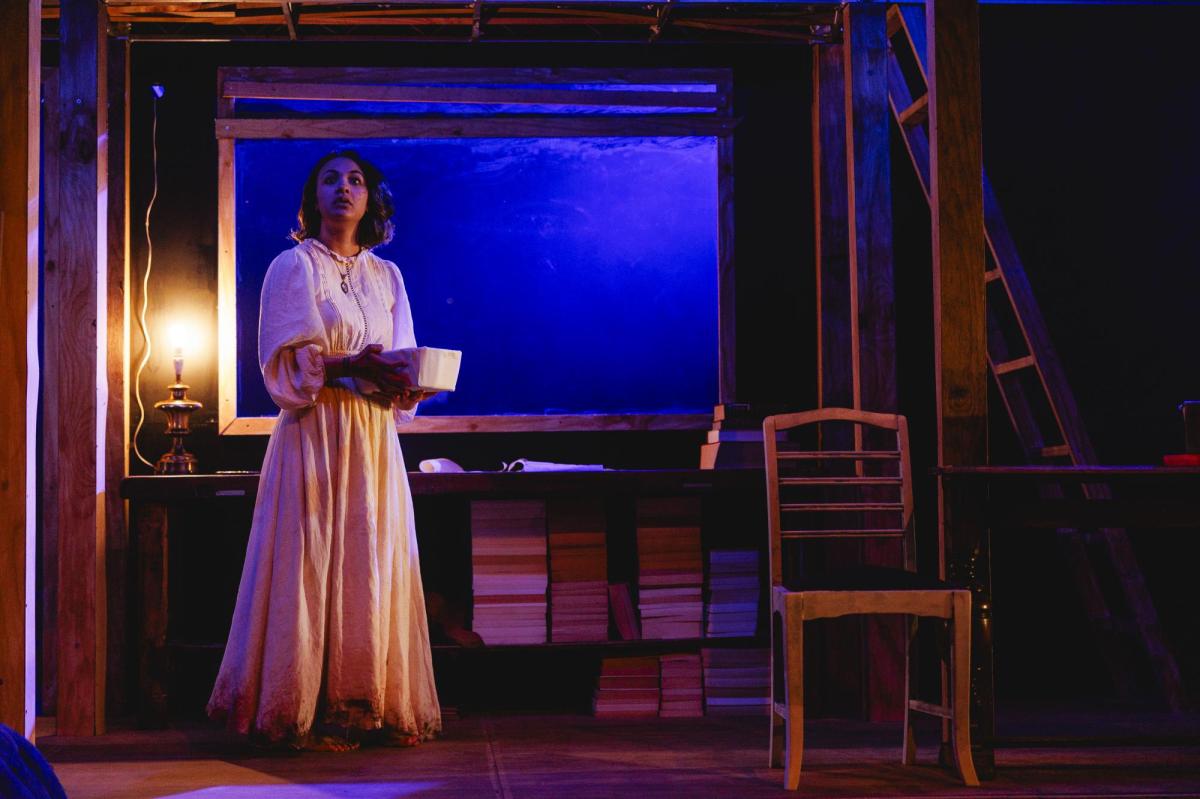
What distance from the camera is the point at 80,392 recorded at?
14.1ft

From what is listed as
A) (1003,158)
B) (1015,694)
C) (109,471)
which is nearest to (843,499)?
(1015,694)

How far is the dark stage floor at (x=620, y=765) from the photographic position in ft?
10.8

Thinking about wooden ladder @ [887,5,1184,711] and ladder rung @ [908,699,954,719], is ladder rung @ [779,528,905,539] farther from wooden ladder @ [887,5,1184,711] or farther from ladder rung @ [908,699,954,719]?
wooden ladder @ [887,5,1184,711]

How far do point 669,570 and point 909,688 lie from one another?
1216 mm

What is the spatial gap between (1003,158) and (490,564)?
112 inches

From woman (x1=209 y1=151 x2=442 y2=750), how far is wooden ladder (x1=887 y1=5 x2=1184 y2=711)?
2.36 meters

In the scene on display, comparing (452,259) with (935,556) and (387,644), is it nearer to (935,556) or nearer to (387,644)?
(387,644)

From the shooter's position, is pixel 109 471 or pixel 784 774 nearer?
pixel 784 774

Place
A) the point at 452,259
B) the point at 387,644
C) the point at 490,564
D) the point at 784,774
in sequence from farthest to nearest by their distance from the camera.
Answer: the point at 452,259
the point at 490,564
the point at 387,644
the point at 784,774

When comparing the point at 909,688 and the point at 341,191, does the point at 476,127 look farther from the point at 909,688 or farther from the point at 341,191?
the point at 909,688

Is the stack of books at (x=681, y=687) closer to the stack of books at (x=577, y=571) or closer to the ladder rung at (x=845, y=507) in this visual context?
the stack of books at (x=577, y=571)

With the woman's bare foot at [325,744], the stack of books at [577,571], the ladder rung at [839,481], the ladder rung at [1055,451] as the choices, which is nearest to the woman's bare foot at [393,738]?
the woman's bare foot at [325,744]

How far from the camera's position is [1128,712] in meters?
4.65

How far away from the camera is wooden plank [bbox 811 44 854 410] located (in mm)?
4766
